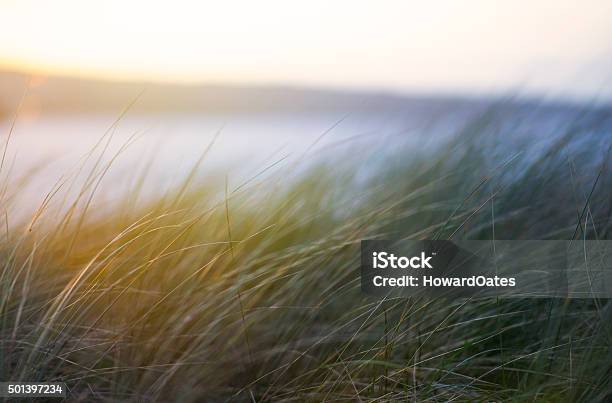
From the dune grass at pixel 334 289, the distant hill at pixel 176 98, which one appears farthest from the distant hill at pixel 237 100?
the dune grass at pixel 334 289

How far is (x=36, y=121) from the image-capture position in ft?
7.20

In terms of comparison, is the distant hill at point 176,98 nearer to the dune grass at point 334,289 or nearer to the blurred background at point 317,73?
the blurred background at point 317,73

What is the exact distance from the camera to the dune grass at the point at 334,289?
7.09 ft

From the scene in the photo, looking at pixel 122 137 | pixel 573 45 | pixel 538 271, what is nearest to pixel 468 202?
pixel 538 271

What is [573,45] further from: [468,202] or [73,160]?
[73,160]

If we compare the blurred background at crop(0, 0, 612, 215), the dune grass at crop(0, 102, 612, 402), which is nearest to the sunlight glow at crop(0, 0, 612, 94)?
the blurred background at crop(0, 0, 612, 215)

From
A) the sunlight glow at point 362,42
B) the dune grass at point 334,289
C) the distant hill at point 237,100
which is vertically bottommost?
the dune grass at point 334,289

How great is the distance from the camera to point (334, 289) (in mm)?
2178

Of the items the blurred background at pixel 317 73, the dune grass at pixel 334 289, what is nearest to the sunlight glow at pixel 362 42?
the blurred background at pixel 317 73

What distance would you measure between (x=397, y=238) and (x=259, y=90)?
0.63 meters

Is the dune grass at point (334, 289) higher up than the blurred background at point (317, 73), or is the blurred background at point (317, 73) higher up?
the blurred background at point (317, 73)

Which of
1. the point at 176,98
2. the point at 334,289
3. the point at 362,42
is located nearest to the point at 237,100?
the point at 176,98

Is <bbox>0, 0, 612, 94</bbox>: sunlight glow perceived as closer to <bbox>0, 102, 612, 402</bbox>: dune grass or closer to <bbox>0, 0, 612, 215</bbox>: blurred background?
<bbox>0, 0, 612, 215</bbox>: blurred background

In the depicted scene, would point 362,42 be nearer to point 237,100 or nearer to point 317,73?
point 317,73
